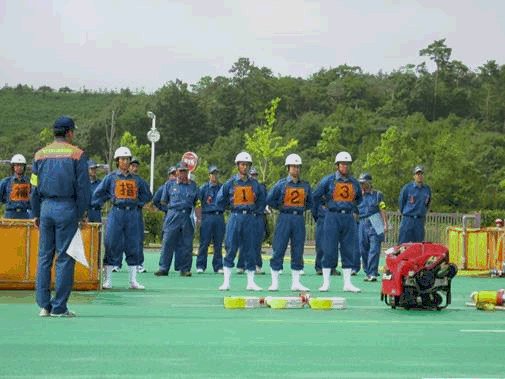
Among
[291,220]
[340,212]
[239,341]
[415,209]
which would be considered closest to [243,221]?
[291,220]

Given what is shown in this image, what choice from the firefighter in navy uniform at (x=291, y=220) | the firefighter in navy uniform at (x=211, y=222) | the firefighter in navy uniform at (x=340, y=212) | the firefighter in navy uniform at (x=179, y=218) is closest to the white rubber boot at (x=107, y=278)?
the firefighter in navy uniform at (x=291, y=220)

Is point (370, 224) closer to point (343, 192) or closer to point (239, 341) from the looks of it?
point (343, 192)

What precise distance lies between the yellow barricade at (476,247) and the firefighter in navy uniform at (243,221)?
9.30 metres

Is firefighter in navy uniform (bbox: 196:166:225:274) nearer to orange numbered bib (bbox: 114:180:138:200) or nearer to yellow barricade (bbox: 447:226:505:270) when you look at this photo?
yellow barricade (bbox: 447:226:505:270)

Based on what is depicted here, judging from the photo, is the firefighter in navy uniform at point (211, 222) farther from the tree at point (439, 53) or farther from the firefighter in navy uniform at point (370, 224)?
the tree at point (439, 53)

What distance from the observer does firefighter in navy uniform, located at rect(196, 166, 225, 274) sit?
2845 cm

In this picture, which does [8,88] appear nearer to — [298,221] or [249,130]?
[249,130]

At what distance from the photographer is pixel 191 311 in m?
16.4

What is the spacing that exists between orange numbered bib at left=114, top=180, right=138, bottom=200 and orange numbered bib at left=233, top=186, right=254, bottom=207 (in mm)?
1613

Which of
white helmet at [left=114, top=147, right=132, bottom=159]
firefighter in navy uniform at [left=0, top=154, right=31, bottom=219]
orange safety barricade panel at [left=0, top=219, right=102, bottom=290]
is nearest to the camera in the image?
orange safety barricade panel at [left=0, top=219, right=102, bottom=290]

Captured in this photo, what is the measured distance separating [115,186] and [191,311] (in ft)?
18.7

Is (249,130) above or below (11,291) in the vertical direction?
above

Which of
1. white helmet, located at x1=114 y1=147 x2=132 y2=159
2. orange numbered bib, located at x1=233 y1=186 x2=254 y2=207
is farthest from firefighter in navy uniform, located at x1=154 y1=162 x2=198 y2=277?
orange numbered bib, located at x1=233 y1=186 x2=254 y2=207

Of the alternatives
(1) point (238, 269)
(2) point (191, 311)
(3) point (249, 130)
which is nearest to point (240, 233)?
(2) point (191, 311)
